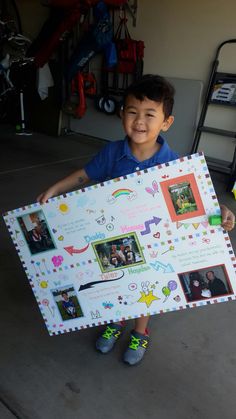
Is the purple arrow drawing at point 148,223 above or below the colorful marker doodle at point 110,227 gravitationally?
below

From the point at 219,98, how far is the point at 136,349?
2.88 meters

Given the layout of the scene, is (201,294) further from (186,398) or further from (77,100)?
(77,100)

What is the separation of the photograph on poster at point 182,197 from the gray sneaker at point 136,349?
0.61 meters

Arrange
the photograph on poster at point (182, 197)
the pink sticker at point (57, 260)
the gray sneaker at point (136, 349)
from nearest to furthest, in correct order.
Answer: the photograph on poster at point (182, 197) < the pink sticker at point (57, 260) < the gray sneaker at point (136, 349)

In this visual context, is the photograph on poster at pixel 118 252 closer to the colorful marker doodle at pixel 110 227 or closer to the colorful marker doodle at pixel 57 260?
the colorful marker doodle at pixel 110 227

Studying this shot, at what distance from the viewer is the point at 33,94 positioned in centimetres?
515

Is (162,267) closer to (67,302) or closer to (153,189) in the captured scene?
(153,189)

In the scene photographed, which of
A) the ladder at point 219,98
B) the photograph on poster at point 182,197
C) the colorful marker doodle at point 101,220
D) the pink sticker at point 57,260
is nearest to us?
the photograph on poster at point 182,197

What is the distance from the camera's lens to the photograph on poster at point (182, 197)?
1.06 m

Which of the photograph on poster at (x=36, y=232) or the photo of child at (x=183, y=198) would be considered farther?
the photograph on poster at (x=36, y=232)

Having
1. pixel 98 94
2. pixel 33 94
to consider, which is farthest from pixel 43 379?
pixel 33 94

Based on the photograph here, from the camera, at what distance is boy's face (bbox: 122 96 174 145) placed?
1194mm

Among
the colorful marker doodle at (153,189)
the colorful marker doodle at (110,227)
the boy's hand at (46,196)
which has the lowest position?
the colorful marker doodle at (110,227)

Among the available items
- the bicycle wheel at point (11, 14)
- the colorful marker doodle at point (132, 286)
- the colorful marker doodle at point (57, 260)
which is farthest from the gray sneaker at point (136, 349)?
the bicycle wheel at point (11, 14)
